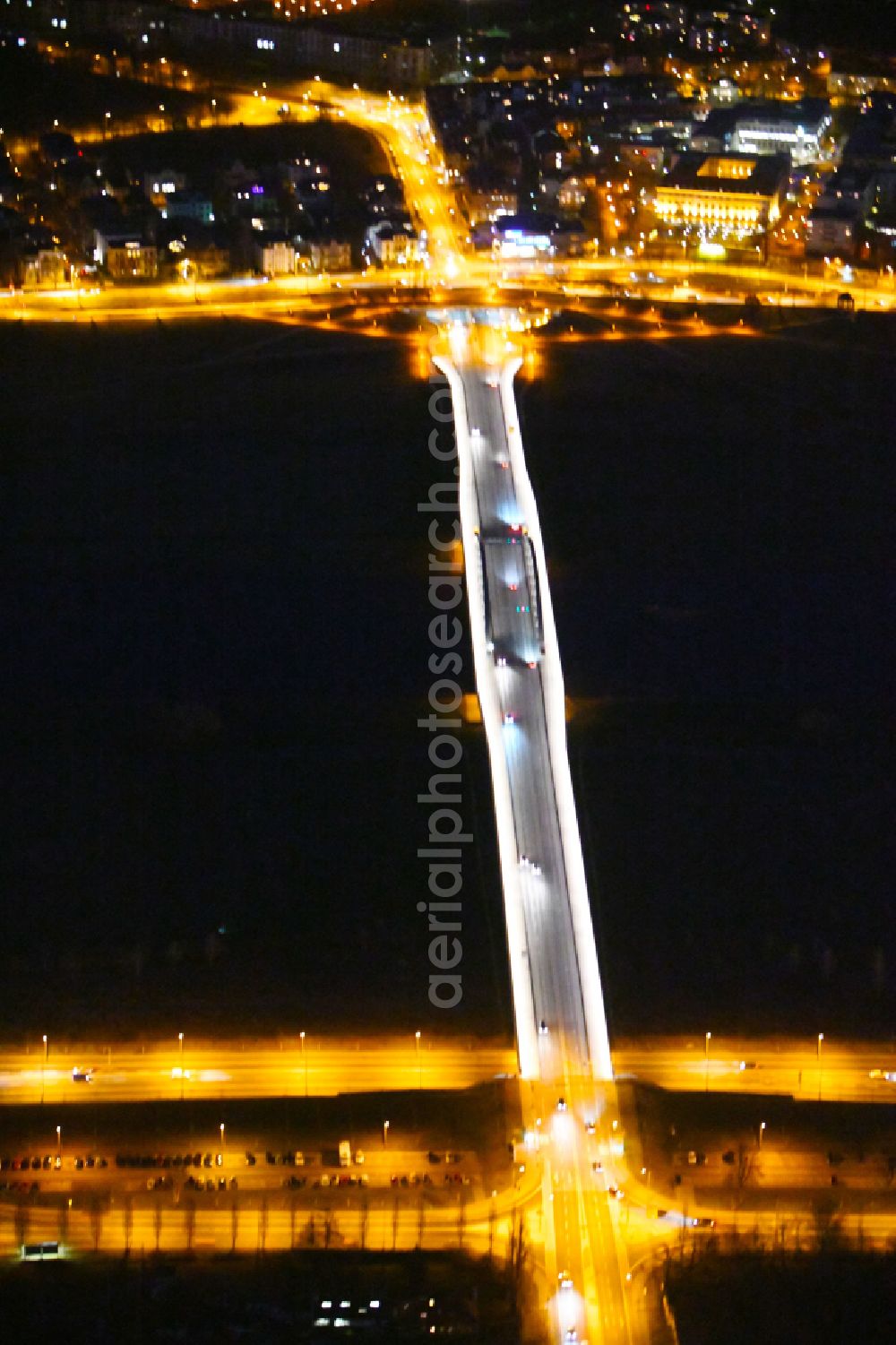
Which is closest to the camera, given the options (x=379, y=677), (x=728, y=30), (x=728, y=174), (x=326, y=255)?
(x=379, y=677)

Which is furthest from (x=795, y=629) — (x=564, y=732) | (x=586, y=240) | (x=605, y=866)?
(x=586, y=240)

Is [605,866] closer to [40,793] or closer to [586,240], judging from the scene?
[40,793]

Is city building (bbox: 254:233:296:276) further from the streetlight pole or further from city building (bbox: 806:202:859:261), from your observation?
the streetlight pole

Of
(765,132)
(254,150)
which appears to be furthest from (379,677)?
(765,132)

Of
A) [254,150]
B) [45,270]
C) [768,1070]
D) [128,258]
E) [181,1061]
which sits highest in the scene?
[254,150]

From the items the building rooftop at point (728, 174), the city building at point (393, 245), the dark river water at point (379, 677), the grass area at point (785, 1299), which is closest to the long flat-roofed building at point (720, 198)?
the building rooftop at point (728, 174)

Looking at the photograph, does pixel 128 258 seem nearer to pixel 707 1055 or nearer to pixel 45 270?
pixel 45 270
